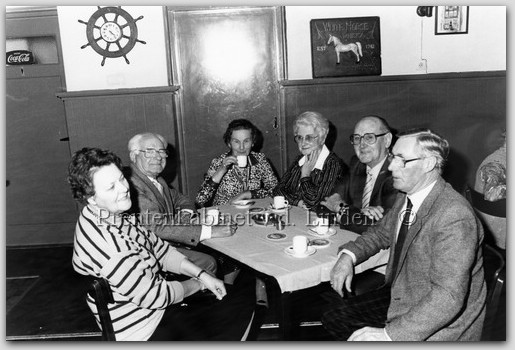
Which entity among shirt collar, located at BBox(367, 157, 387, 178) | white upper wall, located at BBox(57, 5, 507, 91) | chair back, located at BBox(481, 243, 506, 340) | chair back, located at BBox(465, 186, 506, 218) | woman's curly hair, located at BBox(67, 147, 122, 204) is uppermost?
white upper wall, located at BBox(57, 5, 507, 91)

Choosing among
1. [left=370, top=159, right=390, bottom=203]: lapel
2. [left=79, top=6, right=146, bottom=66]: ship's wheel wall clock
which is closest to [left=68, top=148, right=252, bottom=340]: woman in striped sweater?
[left=370, top=159, right=390, bottom=203]: lapel

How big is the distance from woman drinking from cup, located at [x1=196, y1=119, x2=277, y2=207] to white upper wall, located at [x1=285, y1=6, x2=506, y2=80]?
121cm

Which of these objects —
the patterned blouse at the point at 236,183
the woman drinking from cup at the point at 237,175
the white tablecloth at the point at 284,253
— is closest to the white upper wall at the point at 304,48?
the woman drinking from cup at the point at 237,175

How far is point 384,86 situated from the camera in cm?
484

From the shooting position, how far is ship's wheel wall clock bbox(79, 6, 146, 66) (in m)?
4.64

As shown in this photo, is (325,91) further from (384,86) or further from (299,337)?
(299,337)

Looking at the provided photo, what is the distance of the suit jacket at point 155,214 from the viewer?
284 centimetres

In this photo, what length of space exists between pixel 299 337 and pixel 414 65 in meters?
3.16

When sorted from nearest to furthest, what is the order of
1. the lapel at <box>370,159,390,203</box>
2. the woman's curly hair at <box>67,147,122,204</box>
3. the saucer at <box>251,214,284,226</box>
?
the woman's curly hair at <box>67,147,122,204</box> < the saucer at <box>251,214,284,226</box> < the lapel at <box>370,159,390,203</box>

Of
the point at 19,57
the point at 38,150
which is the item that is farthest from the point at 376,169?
the point at 19,57

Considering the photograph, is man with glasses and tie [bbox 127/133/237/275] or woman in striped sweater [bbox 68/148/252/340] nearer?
woman in striped sweater [bbox 68/148/252/340]

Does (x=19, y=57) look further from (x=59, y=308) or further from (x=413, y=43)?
(x=413, y=43)

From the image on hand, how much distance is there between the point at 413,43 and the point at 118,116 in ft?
10.5

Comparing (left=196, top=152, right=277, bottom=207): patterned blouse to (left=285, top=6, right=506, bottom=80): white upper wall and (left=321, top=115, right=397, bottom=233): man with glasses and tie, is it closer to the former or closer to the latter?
(left=321, top=115, right=397, bottom=233): man with glasses and tie
